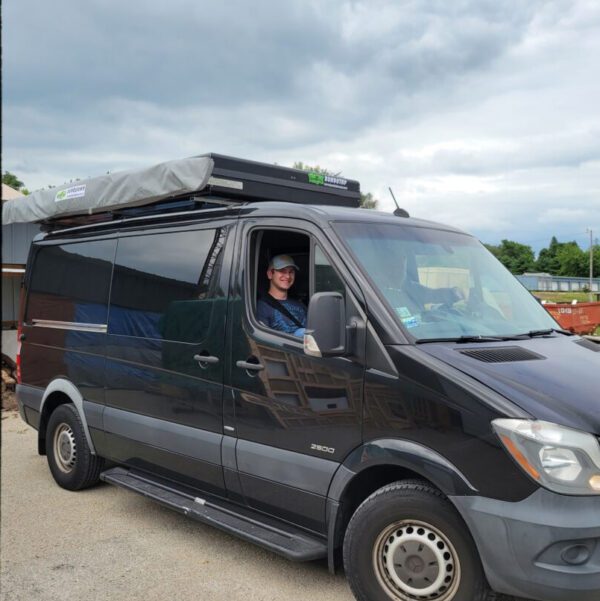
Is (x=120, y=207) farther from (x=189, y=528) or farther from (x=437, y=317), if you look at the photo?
(x=437, y=317)

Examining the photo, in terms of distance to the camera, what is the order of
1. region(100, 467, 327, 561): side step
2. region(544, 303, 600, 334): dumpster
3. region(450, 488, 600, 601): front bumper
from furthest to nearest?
region(544, 303, 600, 334): dumpster
region(100, 467, 327, 561): side step
region(450, 488, 600, 601): front bumper

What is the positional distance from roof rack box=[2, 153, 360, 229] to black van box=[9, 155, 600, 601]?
0.08 feet

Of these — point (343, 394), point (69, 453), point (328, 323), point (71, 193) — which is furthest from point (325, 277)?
point (71, 193)

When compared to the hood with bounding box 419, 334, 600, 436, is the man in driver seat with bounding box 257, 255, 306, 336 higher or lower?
higher

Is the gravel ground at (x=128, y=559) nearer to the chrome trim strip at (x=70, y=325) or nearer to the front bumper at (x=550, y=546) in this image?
the front bumper at (x=550, y=546)

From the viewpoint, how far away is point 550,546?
9.22 feet

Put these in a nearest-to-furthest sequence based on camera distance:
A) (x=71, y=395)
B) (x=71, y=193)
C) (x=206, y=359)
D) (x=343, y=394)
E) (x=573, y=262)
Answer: (x=343, y=394) → (x=206, y=359) → (x=71, y=395) → (x=71, y=193) → (x=573, y=262)

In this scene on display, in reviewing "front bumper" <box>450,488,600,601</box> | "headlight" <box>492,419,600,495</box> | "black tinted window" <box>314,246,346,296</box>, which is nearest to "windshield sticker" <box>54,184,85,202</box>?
"black tinted window" <box>314,246,346,296</box>

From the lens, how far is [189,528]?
4.98 m

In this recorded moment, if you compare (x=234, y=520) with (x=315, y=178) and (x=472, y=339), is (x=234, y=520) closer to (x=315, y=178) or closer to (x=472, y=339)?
(x=472, y=339)

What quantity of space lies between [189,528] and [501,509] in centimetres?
283

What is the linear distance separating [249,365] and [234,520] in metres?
0.99

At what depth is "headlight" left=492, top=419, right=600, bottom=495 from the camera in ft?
9.24

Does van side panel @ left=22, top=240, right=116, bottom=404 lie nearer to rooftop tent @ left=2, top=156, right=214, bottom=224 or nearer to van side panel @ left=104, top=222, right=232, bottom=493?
van side panel @ left=104, top=222, right=232, bottom=493
